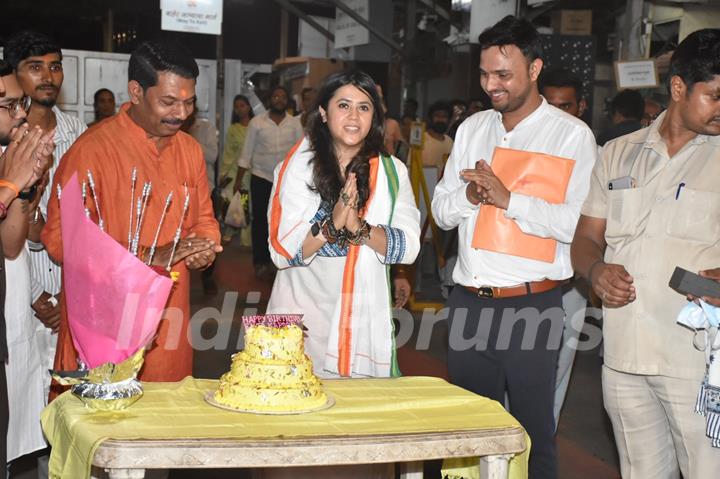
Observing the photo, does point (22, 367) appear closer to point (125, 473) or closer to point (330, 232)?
point (330, 232)

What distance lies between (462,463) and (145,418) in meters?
1.06

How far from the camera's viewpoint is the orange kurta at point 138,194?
3.59 m

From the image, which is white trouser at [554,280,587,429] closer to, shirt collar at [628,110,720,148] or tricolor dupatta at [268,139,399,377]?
tricolor dupatta at [268,139,399,377]

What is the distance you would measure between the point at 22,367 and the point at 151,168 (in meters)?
0.94

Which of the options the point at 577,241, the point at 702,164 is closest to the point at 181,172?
the point at 577,241

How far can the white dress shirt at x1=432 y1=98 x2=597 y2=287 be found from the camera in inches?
144

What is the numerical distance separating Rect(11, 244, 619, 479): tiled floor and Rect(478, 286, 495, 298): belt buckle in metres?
1.27

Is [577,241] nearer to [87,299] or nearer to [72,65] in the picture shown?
[87,299]

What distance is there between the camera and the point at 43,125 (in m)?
4.60

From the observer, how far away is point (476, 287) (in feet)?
12.5

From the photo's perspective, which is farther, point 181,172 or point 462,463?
point 181,172

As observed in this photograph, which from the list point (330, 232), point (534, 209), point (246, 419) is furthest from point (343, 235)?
point (246, 419)

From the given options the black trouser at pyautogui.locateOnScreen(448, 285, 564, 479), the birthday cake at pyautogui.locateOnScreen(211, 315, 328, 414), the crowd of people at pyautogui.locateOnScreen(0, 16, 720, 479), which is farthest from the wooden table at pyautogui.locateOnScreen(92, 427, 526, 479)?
the black trouser at pyautogui.locateOnScreen(448, 285, 564, 479)

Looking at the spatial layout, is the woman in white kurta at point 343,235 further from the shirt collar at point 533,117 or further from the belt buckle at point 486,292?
the shirt collar at point 533,117
